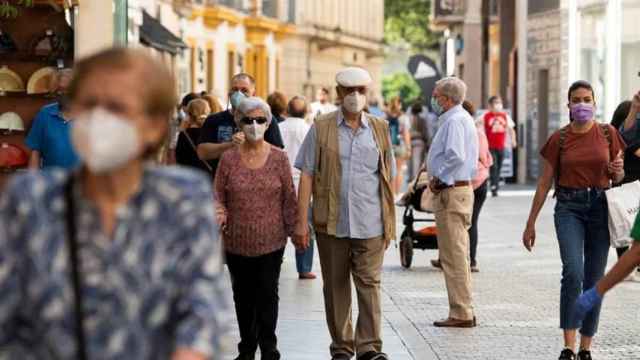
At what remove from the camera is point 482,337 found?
13.3 metres

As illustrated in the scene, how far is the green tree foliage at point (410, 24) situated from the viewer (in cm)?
9412

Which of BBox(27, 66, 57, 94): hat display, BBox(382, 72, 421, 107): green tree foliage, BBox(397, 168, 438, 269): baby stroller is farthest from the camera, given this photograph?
BBox(382, 72, 421, 107): green tree foliage

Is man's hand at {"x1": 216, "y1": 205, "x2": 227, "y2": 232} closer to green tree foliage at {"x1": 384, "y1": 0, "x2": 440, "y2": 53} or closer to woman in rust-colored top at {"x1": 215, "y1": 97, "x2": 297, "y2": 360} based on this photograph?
woman in rust-colored top at {"x1": 215, "y1": 97, "x2": 297, "y2": 360}

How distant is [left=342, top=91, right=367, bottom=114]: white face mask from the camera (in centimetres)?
1146

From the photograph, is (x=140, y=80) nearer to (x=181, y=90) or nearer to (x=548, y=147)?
(x=548, y=147)

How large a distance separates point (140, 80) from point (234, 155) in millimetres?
6665

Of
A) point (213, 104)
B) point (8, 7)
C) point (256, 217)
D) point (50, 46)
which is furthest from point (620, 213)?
point (213, 104)

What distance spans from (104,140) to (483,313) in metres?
10.8

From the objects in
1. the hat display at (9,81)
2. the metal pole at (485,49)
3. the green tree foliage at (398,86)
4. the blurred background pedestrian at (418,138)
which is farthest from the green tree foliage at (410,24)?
the hat display at (9,81)

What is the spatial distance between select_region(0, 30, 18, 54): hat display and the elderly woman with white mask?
41.1 ft

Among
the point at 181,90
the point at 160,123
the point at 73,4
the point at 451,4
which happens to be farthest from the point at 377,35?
the point at 160,123

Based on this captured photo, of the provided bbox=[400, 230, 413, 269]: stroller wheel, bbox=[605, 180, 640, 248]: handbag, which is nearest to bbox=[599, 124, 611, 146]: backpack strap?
bbox=[605, 180, 640, 248]: handbag

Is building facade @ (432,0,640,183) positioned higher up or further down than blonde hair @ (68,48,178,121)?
higher up

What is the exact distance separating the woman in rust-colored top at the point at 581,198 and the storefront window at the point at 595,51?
2238cm
